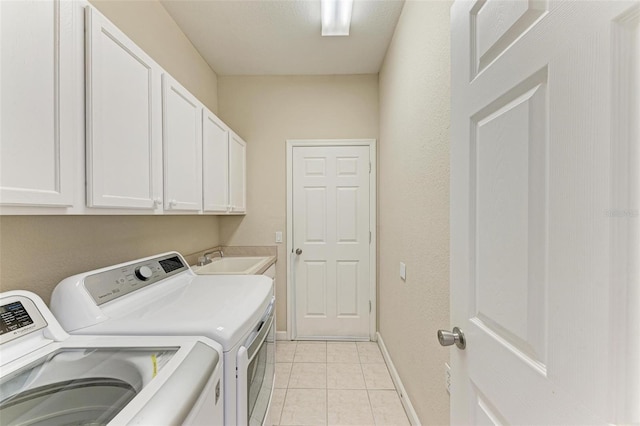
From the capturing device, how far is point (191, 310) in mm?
1075

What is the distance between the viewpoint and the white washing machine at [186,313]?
93cm

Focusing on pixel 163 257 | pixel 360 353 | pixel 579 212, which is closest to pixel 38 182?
pixel 163 257

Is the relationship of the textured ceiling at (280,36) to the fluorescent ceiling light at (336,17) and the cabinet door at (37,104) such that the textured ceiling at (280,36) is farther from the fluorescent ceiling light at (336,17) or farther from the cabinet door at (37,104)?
the cabinet door at (37,104)

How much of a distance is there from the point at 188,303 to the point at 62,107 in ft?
2.76

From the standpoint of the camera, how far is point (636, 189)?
0.35m

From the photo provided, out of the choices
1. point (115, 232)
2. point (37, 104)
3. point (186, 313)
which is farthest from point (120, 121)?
point (186, 313)

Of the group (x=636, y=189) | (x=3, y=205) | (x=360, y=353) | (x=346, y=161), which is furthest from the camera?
(x=346, y=161)

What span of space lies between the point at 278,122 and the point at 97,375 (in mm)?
2548

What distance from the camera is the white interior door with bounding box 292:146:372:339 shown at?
281 centimetres

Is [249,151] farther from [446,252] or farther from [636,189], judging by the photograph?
[636,189]

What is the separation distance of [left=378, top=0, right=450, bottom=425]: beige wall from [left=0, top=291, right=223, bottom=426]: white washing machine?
1.02 meters

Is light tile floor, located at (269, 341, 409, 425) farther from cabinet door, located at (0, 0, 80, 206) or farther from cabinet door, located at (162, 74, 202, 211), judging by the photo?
cabinet door, located at (0, 0, 80, 206)

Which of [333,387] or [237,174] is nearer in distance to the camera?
[333,387]

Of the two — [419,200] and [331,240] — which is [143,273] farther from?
[331,240]
